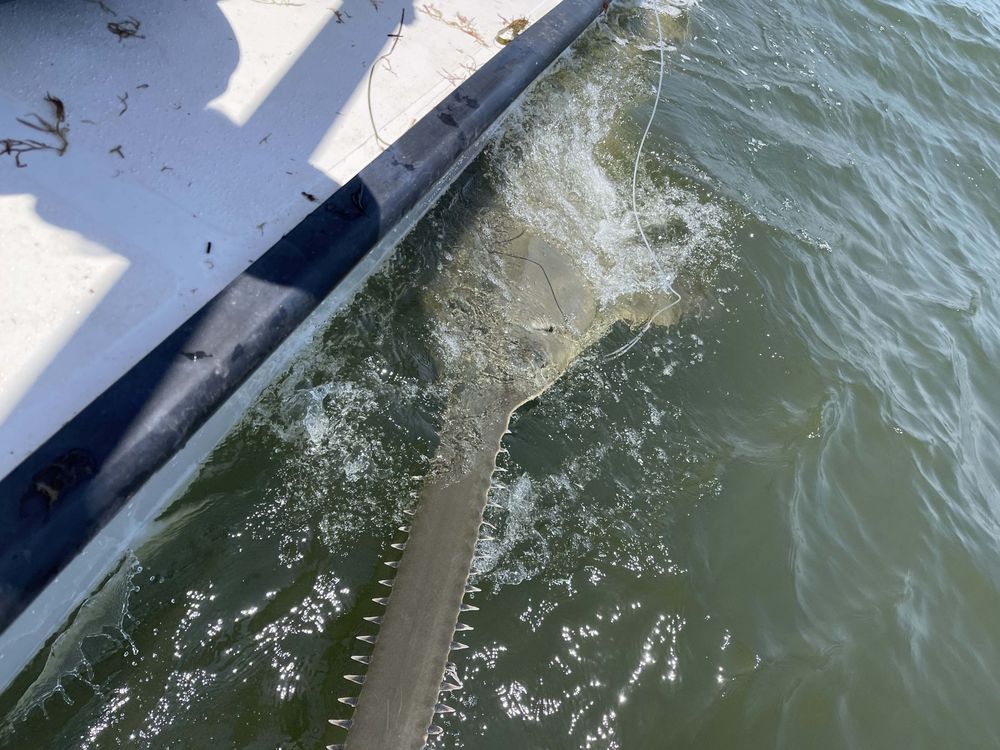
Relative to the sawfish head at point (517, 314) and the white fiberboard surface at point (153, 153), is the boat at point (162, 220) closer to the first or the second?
the white fiberboard surface at point (153, 153)

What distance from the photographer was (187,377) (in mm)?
2102

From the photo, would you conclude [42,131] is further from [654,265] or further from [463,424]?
[654,265]

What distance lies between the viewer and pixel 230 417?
2.64m

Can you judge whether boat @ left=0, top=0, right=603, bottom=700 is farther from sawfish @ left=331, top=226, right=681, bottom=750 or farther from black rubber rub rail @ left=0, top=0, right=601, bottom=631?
sawfish @ left=331, top=226, right=681, bottom=750

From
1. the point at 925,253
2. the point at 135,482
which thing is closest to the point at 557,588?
the point at 135,482

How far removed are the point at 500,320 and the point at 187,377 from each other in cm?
205

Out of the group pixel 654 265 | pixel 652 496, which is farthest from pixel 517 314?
pixel 654 265

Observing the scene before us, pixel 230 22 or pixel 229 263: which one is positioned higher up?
pixel 230 22

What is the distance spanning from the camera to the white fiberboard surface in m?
2.11

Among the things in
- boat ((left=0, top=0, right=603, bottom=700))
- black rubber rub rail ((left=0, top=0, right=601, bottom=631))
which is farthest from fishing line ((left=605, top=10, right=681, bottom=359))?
black rubber rub rail ((left=0, top=0, right=601, bottom=631))

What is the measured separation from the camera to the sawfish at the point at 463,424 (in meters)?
2.51

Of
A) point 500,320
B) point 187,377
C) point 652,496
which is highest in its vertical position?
point 187,377

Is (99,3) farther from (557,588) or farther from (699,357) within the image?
(699,357)

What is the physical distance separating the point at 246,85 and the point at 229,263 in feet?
3.21
